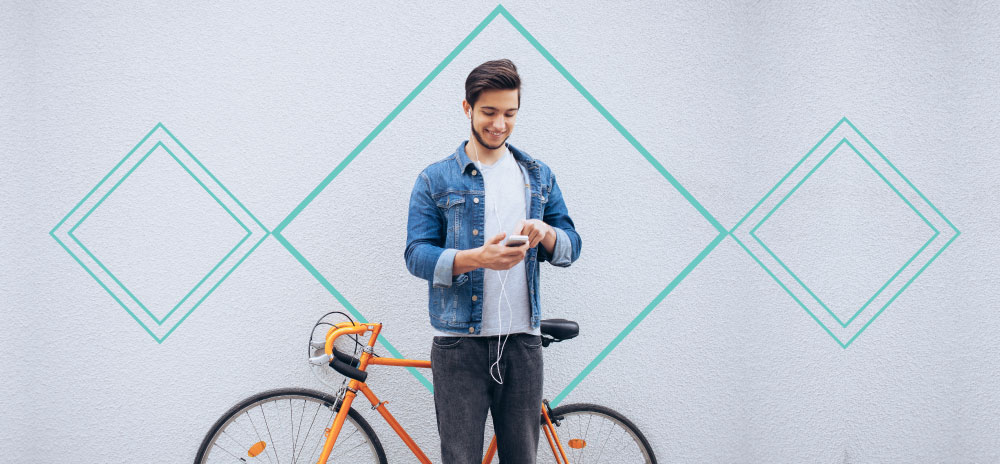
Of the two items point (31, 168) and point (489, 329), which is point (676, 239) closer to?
point (489, 329)

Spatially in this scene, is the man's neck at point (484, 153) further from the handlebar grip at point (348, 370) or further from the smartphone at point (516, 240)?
the handlebar grip at point (348, 370)

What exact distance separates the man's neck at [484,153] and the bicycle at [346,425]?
0.72m

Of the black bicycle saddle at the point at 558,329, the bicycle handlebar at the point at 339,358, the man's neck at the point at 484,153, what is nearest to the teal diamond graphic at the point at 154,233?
the bicycle handlebar at the point at 339,358

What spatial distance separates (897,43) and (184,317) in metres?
3.98

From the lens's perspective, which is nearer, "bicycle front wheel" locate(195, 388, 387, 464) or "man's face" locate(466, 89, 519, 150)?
"man's face" locate(466, 89, 519, 150)

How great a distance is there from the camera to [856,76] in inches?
105

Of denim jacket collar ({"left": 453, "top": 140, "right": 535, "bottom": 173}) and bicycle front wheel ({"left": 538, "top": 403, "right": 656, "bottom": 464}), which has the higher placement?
denim jacket collar ({"left": 453, "top": 140, "right": 535, "bottom": 173})

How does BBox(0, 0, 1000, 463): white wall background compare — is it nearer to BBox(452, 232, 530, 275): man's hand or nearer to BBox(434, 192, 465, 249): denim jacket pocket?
BBox(434, 192, 465, 249): denim jacket pocket

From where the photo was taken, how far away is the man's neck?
5.96 feet

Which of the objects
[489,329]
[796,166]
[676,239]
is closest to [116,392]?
[489,329]

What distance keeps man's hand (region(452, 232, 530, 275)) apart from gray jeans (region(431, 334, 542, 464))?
321 millimetres

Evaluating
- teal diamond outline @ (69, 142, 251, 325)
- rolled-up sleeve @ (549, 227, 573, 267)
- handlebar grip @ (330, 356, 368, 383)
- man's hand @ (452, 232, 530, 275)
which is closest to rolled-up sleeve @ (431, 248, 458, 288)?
man's hand @ (452, 232, 530, 275)

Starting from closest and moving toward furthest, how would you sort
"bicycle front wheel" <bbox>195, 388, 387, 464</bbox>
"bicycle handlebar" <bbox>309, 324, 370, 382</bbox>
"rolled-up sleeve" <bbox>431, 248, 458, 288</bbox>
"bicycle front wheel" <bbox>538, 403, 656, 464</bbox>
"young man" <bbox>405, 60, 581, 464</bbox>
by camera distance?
"rolled-up sleeve" <bbox>431, 248, 458, 288</bbox> → "young man" <bbox>405, 60, 581, 464</bbox> → "bicycle handlebar" <bbox>309, 324, 370, 382</bbox> → "bicycle front wheel" <bbox>195, 388, 387, 464</bbox> → "bicycle front wheel" <bbox>538, 403, 656, 464</bbox>

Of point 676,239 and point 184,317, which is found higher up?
point 676,239
